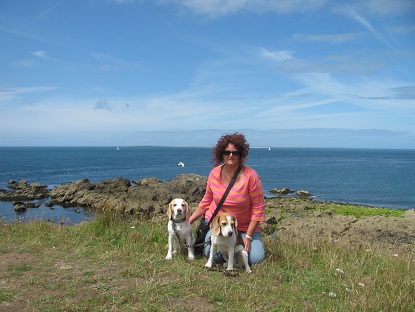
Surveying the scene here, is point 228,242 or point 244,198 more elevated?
point 244,198

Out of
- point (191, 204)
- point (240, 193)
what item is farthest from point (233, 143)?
point (191, 204)

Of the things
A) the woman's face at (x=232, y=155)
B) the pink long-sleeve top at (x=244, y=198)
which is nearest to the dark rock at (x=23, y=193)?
the pink long-sleeve top at (x=244, y=198)

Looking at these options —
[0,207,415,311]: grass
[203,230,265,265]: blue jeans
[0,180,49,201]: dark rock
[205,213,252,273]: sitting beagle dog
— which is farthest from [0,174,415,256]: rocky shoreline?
[205,213,252,273]: sitting beagle dog

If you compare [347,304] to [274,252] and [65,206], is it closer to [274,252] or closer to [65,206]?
[274,252]

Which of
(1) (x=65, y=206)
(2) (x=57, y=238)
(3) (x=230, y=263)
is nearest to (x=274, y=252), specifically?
(3) (x=230, y=263)

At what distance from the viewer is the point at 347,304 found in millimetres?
4141

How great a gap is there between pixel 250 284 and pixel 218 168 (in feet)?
7.03

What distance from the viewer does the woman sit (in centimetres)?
583

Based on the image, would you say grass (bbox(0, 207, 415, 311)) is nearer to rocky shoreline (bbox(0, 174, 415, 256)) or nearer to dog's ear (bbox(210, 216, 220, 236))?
dog's ear (bbox(210, 216, 220, 236))

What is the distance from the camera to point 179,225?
605 cm

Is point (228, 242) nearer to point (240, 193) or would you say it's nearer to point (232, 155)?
point (240, 193)

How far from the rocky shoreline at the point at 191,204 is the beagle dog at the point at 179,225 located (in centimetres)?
1061

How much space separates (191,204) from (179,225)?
20350 mm

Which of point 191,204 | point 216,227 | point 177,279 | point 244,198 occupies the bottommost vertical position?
point 191,204
